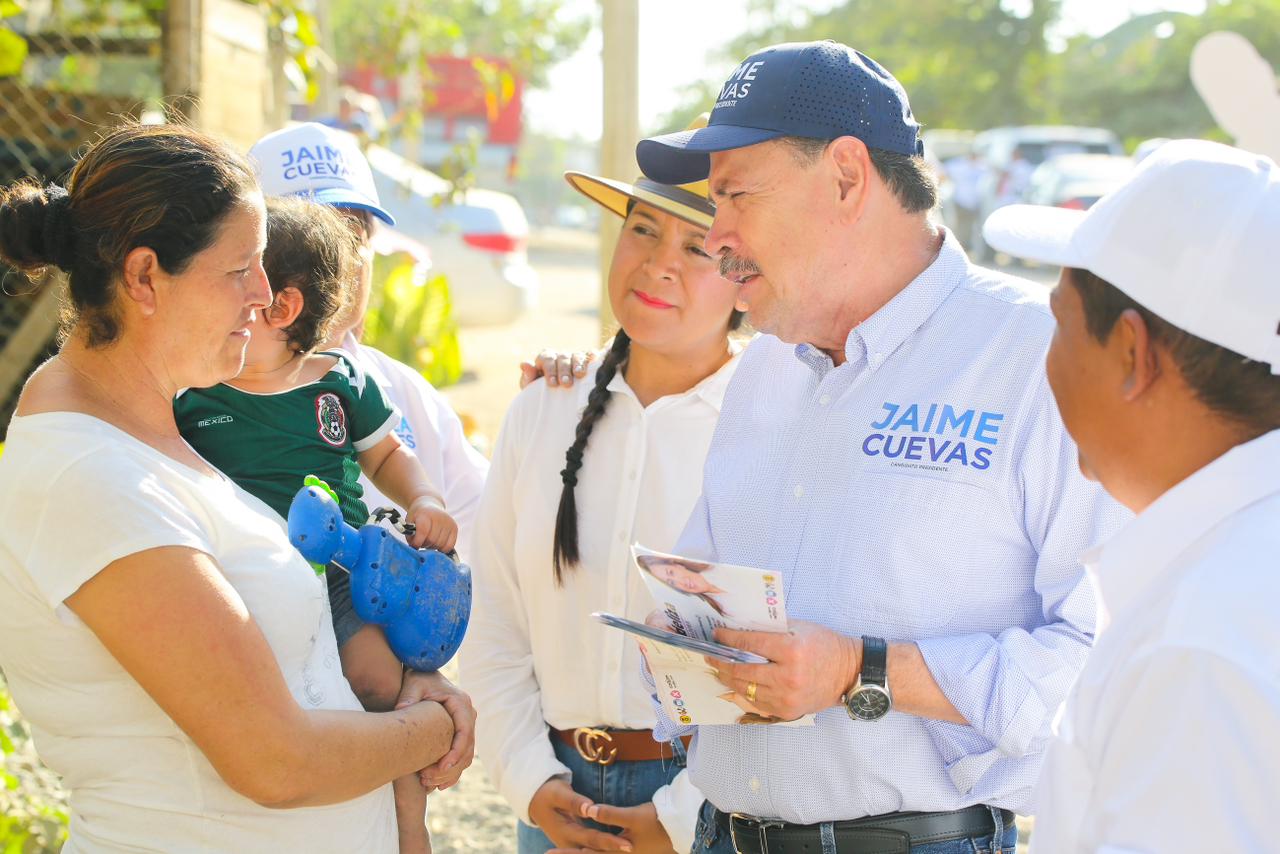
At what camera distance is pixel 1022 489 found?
223cm

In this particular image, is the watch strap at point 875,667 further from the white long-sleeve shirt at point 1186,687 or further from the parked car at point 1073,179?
the parked car at point 1073,179

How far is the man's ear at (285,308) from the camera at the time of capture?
8.93 feet

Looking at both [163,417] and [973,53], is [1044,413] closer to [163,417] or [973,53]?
[163,417]

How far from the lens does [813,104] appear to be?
8.00ft

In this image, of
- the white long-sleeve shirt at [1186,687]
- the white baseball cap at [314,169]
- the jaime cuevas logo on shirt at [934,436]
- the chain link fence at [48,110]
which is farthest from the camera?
the chain link fence at [48,110]

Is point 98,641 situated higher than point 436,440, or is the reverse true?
point 98,641

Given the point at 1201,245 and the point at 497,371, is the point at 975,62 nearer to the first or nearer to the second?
the point at 497,371

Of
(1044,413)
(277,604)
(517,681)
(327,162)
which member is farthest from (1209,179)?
(327,162)

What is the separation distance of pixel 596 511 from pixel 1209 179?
1.88 meters

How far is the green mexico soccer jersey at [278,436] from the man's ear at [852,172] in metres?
1.21

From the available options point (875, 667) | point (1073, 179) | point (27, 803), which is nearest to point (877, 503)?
point (875, 667)

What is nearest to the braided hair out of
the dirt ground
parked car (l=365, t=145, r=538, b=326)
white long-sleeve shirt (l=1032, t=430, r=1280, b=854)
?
the dirt ground

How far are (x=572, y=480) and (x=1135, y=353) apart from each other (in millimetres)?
1730

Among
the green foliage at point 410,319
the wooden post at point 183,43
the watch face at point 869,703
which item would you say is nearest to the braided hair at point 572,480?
the watch face at point 869,703
